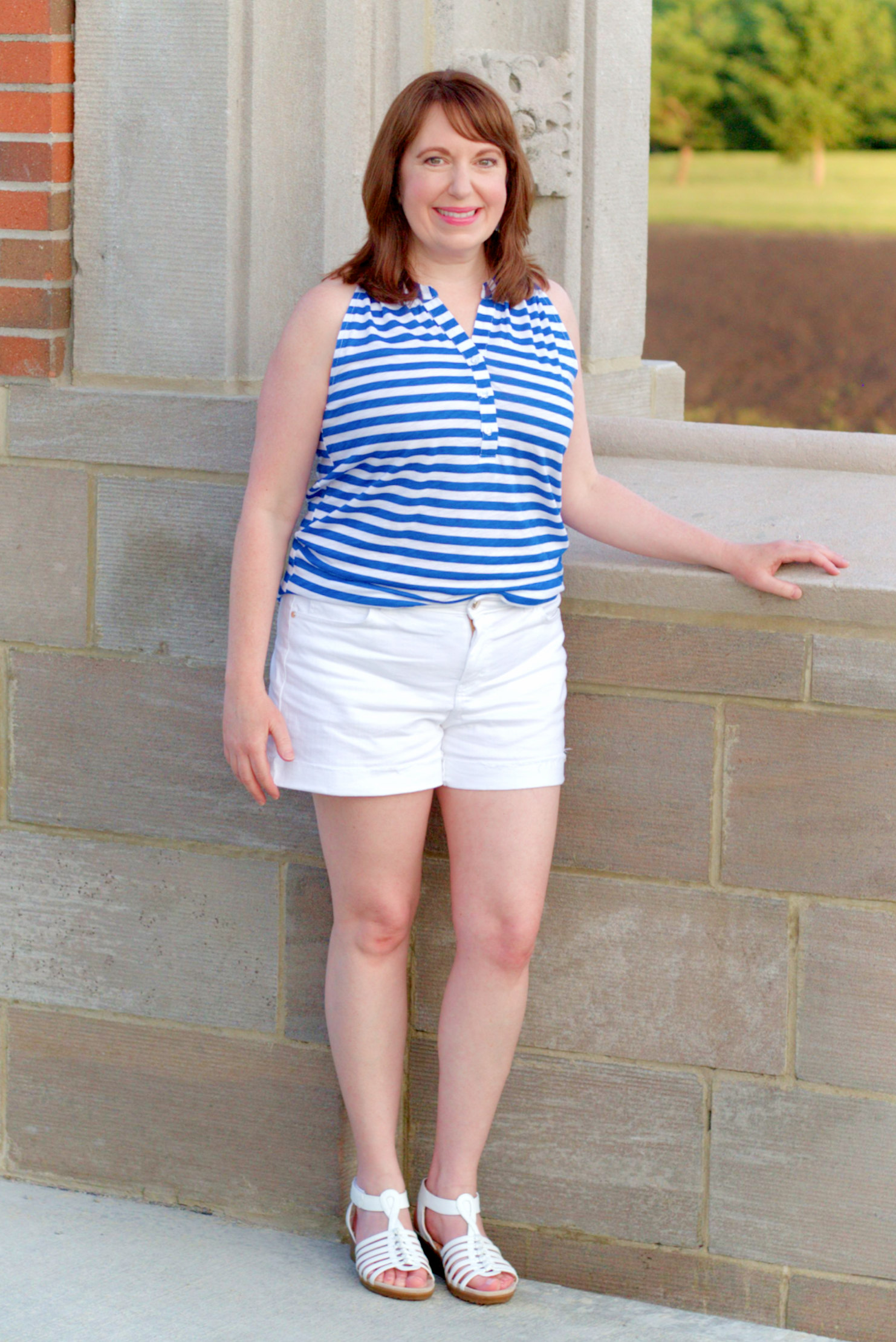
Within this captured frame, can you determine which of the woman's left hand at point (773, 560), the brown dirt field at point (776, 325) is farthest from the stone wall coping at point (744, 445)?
the brown dirt field at point (776, 325)

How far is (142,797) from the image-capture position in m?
2.82

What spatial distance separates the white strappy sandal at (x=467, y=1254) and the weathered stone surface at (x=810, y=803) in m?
0.63

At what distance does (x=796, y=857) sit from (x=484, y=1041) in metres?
0.53

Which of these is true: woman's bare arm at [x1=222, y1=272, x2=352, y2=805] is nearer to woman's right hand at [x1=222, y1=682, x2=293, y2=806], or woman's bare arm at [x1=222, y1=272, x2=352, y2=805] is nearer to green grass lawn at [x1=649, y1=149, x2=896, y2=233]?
woman's right hand at [x1=222, y1=682, x2=293, y2=806]

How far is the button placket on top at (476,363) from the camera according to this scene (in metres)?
2.17

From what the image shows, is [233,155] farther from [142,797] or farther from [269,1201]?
[269,1201]

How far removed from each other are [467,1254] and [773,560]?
1107mm

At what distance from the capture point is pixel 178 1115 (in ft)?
9.43

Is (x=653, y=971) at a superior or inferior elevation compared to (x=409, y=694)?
inferior

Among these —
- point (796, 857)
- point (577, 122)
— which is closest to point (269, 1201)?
point (796, 857)

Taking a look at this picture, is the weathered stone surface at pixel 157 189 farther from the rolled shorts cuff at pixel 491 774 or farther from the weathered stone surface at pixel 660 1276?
the weathered stone surface at pixel 660 1276

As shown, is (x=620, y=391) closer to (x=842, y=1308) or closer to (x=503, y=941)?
(x=503, y=941)

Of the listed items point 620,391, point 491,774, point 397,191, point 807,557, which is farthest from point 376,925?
point 620,391

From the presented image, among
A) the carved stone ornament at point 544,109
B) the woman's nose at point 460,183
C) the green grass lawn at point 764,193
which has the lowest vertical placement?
the woman's nose at point 460,183
